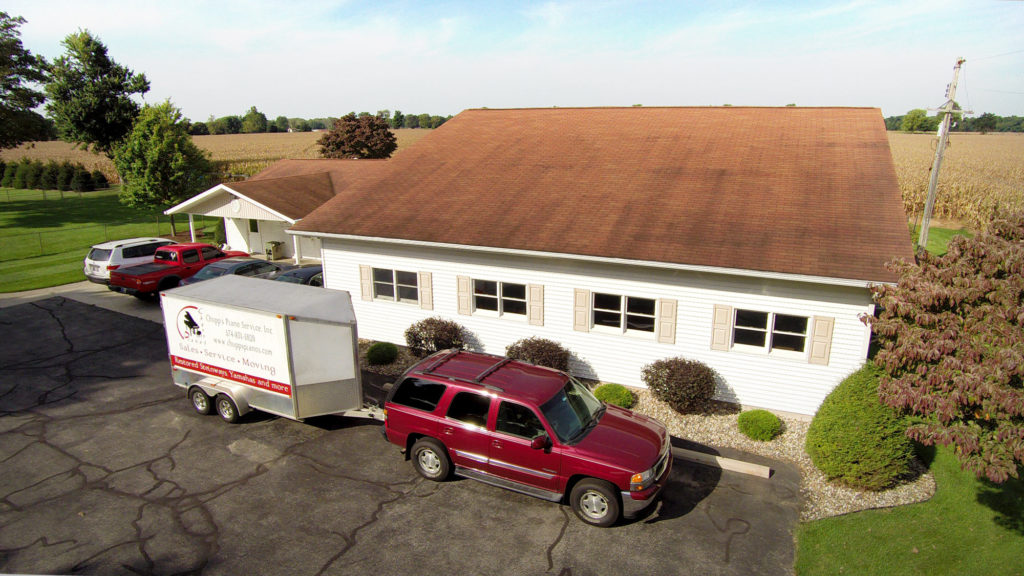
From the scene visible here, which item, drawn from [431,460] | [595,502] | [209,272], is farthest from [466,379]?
[209,272]

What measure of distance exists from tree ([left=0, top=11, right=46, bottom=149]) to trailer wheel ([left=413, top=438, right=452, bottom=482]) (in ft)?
163

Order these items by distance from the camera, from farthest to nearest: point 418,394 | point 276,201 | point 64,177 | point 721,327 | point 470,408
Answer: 1. point 64,177
2. point 276,201
3. point 721,327
4. point 418,394
5. point 470,408

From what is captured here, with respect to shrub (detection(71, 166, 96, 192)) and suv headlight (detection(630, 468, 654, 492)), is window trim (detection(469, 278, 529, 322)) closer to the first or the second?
suv headlight (detection(630, 468, 654, 492))

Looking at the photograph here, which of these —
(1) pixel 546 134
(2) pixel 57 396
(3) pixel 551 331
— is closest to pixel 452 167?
(1) pixel 546 134

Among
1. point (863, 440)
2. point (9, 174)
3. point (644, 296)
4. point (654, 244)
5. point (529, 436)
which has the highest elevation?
point (654, 244)

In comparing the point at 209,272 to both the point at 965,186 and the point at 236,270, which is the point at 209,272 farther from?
the point at 965,186

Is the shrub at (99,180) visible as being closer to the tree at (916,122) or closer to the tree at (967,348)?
the tree at (967,348)

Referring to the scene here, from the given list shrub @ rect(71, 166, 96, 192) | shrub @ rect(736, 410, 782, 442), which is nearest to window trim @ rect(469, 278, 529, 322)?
shrub @ rect(736, 410, 782, 442)

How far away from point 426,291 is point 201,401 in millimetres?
6253

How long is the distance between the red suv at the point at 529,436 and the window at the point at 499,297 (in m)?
4.71

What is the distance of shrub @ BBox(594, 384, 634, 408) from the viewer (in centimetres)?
1345

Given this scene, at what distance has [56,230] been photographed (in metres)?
38.1

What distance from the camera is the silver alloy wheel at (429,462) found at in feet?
34.7

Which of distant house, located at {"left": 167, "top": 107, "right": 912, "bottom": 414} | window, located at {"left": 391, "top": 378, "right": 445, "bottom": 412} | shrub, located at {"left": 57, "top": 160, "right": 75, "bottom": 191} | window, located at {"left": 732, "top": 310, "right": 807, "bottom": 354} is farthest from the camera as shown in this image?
shrub, located at {"left": 57, "top": 160, "right": 75, "bottom": 191}
